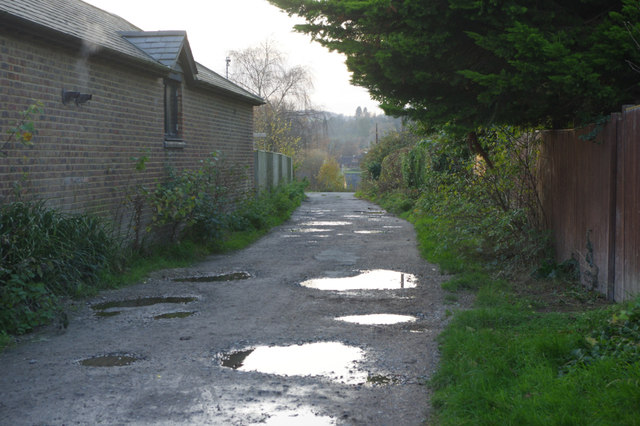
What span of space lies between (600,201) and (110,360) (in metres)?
5.71

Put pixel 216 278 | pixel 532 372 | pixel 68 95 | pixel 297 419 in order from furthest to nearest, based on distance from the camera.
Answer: pixel 216 278
pixel 68 95
pixel 532 372
pixel 297 419

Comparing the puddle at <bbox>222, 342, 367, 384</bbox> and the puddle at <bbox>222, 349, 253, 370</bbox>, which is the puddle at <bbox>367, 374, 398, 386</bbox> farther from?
the puddle at <bbox>222, 349, 253, 370</bbox>

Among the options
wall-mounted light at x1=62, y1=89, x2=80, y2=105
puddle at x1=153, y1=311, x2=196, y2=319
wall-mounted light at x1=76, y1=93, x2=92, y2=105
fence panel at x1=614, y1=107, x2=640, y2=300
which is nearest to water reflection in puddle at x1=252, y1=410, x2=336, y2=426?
puddle at x1=153, y1=311, x2=196, y2=319

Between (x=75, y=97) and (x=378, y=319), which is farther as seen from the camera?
(x=75, y=97)

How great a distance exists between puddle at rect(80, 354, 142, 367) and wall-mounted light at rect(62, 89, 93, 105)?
5016 millimetres

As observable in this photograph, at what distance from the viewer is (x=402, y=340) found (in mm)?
6176

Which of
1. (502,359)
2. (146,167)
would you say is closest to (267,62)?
(146,167)

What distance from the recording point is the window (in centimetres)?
1342

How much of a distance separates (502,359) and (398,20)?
4534 mm

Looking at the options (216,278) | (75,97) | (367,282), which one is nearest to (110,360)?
(216,278)

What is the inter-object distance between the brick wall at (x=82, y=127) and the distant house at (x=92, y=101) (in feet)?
0.05

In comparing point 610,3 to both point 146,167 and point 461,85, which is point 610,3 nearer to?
point 461,85

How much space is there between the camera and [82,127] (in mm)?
9727

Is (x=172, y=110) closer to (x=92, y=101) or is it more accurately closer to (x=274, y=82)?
(x=92, y=101)
